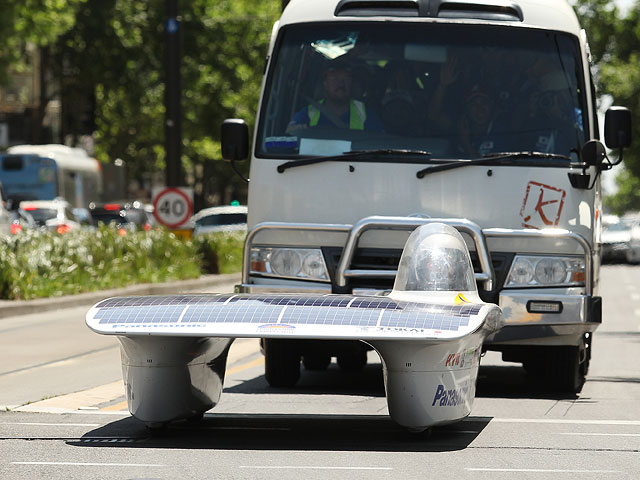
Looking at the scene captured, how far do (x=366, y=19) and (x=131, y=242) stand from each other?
48.8 feet

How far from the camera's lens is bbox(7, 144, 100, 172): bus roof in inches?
1668

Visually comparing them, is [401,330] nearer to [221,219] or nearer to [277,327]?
[277,327]

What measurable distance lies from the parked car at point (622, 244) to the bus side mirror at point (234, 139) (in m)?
37.7

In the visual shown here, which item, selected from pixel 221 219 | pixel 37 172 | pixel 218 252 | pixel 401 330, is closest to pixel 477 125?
pixel 401 330

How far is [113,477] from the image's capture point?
6578mm

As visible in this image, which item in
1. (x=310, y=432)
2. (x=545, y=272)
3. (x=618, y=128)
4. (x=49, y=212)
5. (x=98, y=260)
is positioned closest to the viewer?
(x=310, y=432)

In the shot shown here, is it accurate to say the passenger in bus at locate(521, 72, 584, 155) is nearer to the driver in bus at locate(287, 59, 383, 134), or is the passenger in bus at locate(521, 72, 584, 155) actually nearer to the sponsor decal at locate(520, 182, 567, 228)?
the sponsor decal at locate(520, 182, 567, 228)

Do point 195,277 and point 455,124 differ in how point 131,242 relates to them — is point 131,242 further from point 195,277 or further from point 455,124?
point 455,124

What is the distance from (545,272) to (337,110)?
5.95ft

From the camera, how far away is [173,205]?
982 inches

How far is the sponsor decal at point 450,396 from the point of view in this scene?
7645 millimetres

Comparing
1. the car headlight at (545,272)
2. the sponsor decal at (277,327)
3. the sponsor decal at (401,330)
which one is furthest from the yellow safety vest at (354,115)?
the sponsor decal at (401,330)

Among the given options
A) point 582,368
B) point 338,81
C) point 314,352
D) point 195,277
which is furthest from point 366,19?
point 195,277

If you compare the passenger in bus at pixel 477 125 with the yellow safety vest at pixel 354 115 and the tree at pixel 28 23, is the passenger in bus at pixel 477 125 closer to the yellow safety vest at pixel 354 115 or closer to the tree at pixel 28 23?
the yellow safety vest at pixel 354 115
